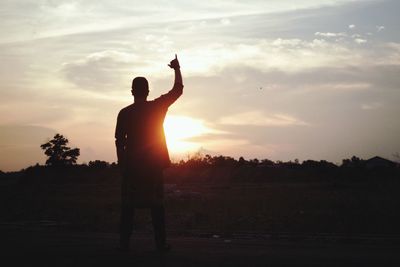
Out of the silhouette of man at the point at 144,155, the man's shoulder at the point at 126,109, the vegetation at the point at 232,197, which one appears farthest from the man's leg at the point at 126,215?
the vegetation at the point at 232,197

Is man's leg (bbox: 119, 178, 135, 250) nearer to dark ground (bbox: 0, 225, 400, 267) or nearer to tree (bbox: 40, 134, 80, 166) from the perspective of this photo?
Result: dark ground (bbox: 0, 225, 400, 267)

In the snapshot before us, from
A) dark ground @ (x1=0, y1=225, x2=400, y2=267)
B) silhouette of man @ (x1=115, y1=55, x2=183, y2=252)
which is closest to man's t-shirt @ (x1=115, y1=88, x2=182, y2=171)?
silhouette of man @ (x1=115, y1=55, x2=183, y2=252)

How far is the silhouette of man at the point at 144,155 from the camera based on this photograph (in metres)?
6.64

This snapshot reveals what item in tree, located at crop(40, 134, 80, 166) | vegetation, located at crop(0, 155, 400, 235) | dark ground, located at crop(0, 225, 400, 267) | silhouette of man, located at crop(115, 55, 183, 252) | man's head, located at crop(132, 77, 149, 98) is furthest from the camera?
tree, located at crop(40, 134, 80, 166)

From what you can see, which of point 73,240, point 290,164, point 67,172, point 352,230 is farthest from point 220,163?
point 73,240

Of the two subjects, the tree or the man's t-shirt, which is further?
the tree

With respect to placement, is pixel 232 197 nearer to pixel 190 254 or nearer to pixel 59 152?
pixel 190 254

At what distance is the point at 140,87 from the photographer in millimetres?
6898

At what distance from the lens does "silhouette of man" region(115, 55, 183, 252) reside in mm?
6641

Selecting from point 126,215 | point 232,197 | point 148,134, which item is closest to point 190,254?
point 126,215

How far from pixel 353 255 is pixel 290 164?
2198 inches

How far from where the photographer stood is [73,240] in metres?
8.52

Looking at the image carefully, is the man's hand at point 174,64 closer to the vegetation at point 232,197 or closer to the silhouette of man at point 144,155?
the silhouette of man at point 144,155

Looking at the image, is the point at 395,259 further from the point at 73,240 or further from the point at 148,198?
the point at 73,240
